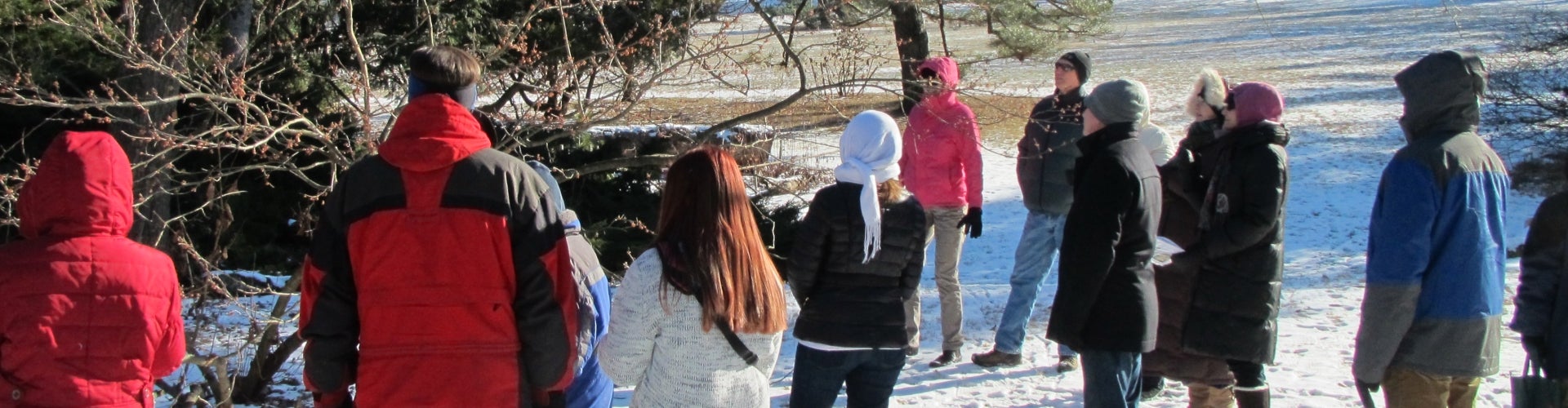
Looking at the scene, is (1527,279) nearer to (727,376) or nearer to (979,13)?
(727,376)

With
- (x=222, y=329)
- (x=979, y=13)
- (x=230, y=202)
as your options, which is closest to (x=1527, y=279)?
(x=222, y=329)

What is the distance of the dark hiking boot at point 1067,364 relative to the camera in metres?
5.55

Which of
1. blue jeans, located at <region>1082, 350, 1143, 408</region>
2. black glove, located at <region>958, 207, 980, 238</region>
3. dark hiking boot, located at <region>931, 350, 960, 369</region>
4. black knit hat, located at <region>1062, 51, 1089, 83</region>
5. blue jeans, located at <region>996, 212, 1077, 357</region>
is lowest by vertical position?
dark hiking boot, located at <region>931, 350, 960, 369</region>

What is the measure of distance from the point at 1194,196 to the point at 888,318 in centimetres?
124

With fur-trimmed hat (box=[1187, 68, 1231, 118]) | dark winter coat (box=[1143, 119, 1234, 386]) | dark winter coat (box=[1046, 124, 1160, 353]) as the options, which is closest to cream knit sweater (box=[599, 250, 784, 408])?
dark winter coat (box=[1046, 124, 1160, 353])

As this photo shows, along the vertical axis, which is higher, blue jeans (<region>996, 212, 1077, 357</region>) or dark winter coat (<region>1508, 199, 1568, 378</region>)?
dark winter coat (<region>1508, 199, 1568, 378</region>)

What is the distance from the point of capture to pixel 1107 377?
12.3ft

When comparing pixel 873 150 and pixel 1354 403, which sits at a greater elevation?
pixel 873 150

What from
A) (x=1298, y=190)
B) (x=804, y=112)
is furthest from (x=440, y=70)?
(x=1298, y=190)

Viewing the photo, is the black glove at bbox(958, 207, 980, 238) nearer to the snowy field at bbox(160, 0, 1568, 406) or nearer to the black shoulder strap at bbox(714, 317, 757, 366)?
the snowy field at bbox(160, 0, 1568, 406)

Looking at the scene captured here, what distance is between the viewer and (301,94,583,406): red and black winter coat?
8.86ft

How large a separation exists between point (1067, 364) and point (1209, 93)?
164 centimetres

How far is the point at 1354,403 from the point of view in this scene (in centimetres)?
509

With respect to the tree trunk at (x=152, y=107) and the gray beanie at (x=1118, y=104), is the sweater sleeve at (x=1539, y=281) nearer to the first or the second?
the gray beanie at (x=1118, y=104)
